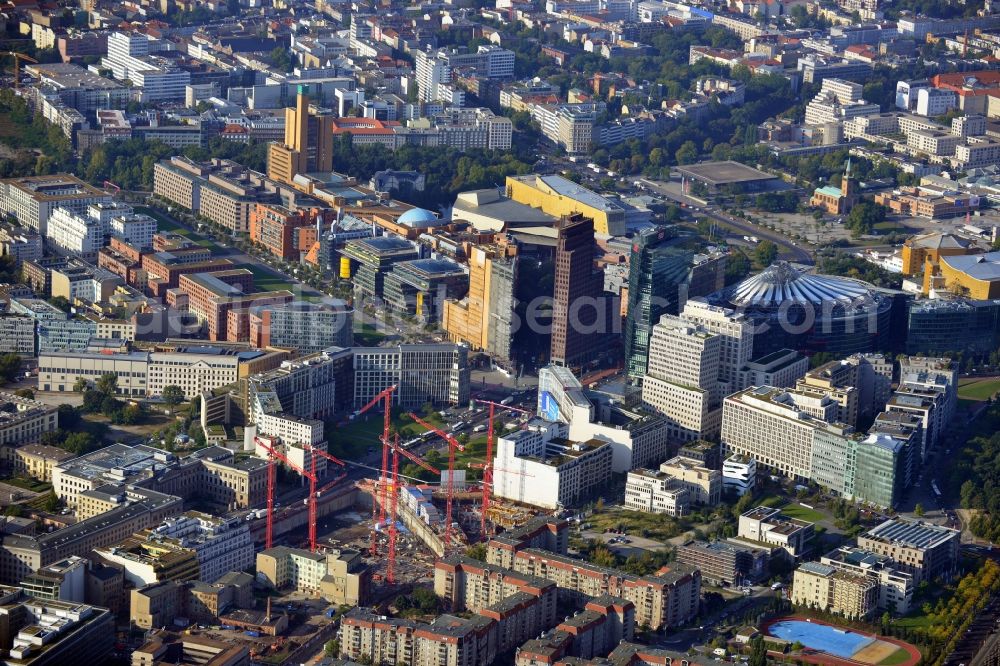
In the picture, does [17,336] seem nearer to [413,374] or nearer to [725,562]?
[413,374]

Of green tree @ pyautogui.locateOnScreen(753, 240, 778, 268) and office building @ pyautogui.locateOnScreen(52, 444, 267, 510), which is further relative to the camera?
green tree @ pyautogui.locateOnScreen(753, 240, 778, 268)

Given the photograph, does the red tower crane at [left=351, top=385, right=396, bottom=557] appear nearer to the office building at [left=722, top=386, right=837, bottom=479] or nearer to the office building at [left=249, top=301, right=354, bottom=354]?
the office building at [left=249, top=301, right=354, bottom=354]

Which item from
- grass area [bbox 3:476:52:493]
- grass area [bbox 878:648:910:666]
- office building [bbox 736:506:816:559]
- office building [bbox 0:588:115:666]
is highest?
office building [bbox 0:588:115:666]

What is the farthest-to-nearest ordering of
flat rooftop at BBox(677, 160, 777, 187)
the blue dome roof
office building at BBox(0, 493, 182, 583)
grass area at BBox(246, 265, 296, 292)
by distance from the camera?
1. flat rooftop at BBox(677, 160, 777, 187)
2. the blue dome roof
3. grass area at BBox(246, 265, 296, 292)
4. office building at BBox(0, 493, 182, 583)

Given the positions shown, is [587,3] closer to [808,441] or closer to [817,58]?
[817,58]

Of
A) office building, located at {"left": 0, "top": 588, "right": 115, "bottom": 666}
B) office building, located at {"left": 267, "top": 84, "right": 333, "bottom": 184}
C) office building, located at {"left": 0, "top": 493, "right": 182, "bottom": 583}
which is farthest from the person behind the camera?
office building, located at {"left": 267, "top": 84, "right": 333, "bottom": 184}

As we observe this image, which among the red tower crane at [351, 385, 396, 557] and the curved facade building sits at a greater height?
the curved facade building

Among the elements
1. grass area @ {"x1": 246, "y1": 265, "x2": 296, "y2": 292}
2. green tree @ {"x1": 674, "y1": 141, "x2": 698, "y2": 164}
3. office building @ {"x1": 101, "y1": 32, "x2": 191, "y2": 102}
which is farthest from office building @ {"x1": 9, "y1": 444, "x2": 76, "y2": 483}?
green tree @ {"x1": 674, "y1": 141, "x2": 698, "y2": 164}

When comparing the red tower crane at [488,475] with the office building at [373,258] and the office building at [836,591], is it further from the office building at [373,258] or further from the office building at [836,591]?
the office building at [373,258]
